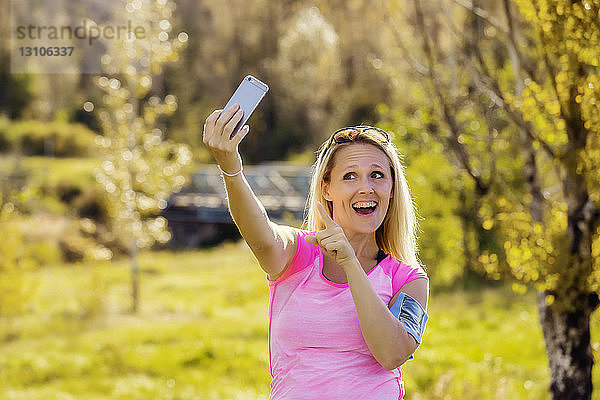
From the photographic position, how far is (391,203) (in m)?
2.19

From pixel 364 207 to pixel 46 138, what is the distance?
30.0m

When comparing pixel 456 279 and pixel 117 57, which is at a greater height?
pixel 117 57

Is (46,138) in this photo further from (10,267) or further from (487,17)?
(487,17)

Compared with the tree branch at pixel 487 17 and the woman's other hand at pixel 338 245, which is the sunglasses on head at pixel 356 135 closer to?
the woman's other hand at pixel 338 245

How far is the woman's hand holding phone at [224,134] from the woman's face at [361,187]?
1.29ft

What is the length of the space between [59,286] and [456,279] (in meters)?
8.40

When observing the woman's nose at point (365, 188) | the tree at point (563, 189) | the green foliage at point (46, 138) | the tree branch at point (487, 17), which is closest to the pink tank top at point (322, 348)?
the woman's nose at point (365, 188)

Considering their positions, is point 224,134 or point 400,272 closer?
point 224,134

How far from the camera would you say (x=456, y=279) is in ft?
44.3

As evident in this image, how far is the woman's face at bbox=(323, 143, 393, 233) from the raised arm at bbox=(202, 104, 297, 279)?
17 cm

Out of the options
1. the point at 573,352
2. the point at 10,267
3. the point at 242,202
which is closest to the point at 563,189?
the point at 573,352

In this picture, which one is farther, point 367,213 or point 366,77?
point 366,77

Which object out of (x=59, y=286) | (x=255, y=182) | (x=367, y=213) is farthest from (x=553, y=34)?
(x=255, y=182)

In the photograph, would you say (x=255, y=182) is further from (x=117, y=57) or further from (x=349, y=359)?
(x=349, y=359)
